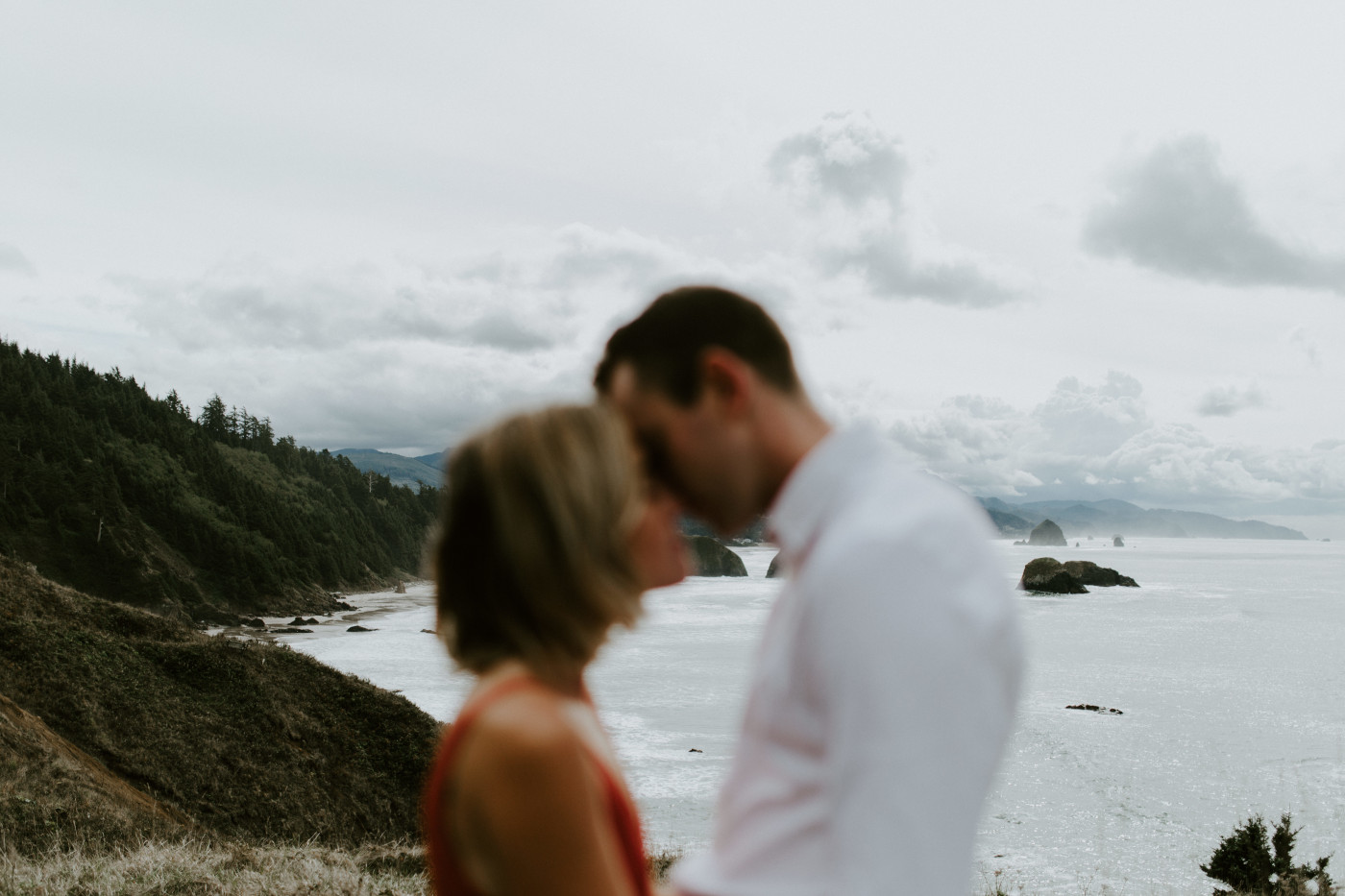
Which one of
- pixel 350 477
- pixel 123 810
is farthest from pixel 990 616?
pixel 350 477

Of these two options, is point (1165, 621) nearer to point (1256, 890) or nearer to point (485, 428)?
point (1256, 890)

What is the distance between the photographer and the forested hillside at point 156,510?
222 feet

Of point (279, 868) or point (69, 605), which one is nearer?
point (279, 868)

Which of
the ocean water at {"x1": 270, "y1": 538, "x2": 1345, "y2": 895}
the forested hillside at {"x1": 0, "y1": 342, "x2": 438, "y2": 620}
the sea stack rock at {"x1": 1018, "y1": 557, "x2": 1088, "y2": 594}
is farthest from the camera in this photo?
the sea stack rock at {"x1": 1018, "y1": 557, "x2": 1088, "y2": 594}

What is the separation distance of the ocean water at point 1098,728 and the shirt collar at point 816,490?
27 centimetres

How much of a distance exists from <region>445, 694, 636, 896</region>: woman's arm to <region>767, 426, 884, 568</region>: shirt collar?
48cm

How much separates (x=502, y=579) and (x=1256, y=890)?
1276cm

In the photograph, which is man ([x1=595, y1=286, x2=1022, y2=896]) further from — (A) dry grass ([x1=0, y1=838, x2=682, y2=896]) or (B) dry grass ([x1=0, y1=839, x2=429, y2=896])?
(B) dry grass ([x1=0, y1=839, x2=429, y2=896])

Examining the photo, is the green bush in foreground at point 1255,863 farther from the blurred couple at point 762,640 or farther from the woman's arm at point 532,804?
the woman's arm at point 532,804

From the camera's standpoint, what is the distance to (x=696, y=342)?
1.67m

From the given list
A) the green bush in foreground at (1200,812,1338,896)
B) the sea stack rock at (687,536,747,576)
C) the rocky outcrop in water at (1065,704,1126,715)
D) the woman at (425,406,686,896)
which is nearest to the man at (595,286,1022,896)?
the woman at (425,406,686,896)

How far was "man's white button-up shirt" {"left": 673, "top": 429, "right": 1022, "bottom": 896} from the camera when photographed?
1.19m

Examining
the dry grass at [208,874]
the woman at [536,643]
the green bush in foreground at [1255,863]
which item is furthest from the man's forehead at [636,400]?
the green bush in foreground at [1255,863]

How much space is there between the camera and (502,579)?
1.41 meters
